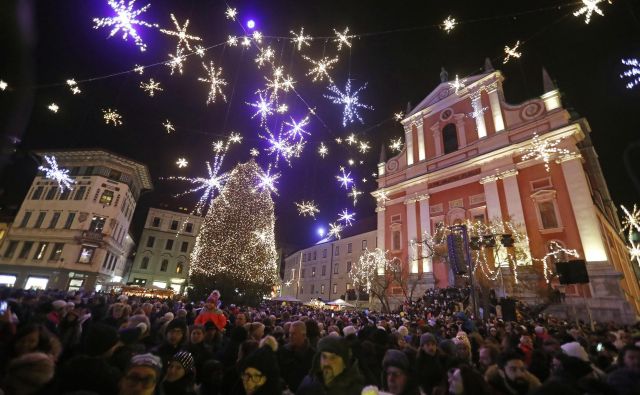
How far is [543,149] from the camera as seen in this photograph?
21375 millimetres

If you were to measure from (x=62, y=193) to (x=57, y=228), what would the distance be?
401 cm

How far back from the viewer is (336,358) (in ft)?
10.2

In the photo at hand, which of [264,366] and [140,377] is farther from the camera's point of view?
[264,366]

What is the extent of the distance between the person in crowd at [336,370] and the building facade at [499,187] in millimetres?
18328

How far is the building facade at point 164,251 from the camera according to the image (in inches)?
1735

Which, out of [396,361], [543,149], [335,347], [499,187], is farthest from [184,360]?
[499,187]

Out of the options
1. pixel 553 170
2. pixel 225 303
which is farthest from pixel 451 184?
pixel 225 303

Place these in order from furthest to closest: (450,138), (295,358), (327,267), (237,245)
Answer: (327,267) → (450,138) → (237,245) → (295,358)

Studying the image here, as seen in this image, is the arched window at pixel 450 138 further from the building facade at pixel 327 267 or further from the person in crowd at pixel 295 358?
the person in crowd at pixel 295 358

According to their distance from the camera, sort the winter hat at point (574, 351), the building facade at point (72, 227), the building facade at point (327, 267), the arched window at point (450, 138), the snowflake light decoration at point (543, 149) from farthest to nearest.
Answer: the building facade at point (327, 267) < the building facade at point (72, 227) < the arched window at point (450, 138) < the snowflake light decoration at point (543, 149) < the winter hat at point (574, 351)

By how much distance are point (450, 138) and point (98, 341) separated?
1233 inches

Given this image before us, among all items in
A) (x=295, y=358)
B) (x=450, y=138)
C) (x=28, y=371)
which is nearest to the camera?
(x=28, y=371)

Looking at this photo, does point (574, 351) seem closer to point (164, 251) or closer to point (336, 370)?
point (336, 370)

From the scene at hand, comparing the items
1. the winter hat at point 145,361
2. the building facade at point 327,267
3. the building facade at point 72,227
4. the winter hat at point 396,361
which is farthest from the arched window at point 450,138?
the building facade at point 72,227
